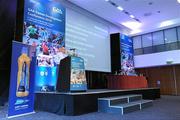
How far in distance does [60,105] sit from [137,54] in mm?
9221

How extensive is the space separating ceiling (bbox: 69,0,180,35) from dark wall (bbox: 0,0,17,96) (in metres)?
3.14

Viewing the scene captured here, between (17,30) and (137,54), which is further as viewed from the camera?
(137,54)

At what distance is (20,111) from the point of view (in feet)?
14.6

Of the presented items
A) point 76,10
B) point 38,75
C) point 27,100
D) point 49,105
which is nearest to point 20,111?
point 27,100

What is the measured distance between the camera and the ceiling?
8961 millimetres

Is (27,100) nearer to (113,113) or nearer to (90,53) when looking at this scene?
(113,113)

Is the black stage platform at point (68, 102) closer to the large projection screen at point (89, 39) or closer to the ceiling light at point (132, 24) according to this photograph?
the large projection screen at point (89, 39)

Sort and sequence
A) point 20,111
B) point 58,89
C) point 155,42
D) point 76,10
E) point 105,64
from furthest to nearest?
1. point 155,42
2. point 105,64
3. point 76,10
4. point 58,89
5. point 20,111

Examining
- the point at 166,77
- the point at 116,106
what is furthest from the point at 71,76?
the point at 166,77

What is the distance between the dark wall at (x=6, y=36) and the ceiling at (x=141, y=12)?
3137mm

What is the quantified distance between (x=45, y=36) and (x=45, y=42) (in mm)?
227

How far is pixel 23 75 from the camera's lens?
4562 millimetres

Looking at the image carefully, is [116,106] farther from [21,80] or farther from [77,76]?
[21,80]

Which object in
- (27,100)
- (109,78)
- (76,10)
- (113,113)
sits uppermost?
(76,10)
